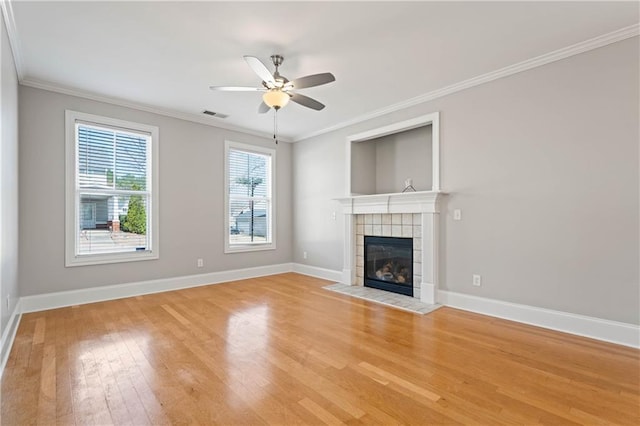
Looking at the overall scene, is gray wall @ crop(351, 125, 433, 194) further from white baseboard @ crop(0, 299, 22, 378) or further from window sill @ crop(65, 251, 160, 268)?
white baseboard @ crop(0, 299, 22, 378)

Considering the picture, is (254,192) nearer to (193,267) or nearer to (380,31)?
(193,267)

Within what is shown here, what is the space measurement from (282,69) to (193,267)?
3.42 m

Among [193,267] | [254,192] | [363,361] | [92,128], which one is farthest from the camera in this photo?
[254,192]

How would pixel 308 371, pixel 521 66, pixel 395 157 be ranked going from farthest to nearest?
pixel 395 157 → pixel 521 66 → pixel 308 371

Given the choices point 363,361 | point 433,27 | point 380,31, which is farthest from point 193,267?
point 433,27

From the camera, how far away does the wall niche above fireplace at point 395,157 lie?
4.35m

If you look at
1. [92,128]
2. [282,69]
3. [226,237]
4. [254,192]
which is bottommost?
[226,237]

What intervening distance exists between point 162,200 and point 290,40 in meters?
3.19

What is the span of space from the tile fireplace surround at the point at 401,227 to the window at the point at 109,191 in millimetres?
3047

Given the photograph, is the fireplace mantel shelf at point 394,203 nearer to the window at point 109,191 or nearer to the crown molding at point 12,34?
the window at point 109,191

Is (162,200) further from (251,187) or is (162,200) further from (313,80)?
(313,80)

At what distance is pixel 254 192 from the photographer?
19.7ft

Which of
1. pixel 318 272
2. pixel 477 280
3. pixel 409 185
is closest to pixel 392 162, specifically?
pixel 409 185

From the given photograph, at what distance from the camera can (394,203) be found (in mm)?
4547
